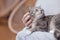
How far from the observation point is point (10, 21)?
2238 millimetres

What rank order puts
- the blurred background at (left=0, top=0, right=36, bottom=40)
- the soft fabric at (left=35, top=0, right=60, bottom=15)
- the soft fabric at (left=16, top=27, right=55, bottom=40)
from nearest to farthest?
the soft fabric at (left=16, top=27, right=55, bottom=40) → the soft fabric at (left=35, top=0, right=60, bottom=15) → the blurred background at (left=0, top=0, right=36, bottom=40)

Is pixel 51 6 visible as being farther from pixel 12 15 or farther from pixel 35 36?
pixel 12 15

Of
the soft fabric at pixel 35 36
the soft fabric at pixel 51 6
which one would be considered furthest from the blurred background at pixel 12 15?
the soft fabric at pixel 35 36

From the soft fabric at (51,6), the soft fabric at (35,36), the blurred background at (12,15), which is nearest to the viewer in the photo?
the soft fabric at (35,36)

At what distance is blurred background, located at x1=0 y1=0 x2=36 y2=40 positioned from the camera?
220 cm

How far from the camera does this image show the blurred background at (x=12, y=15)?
2.20 meters

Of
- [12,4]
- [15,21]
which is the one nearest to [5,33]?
[15,21]

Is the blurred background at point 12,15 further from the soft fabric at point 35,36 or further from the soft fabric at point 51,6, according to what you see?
the soft fabric at point 35,36

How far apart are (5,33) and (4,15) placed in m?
0.31

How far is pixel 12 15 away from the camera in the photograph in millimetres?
2229

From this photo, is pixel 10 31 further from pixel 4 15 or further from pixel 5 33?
pixel 4 15

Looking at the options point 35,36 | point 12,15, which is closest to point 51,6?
point 35,36

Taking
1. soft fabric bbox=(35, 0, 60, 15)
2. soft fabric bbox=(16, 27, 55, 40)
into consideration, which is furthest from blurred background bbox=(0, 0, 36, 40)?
soft fabric bbox=(16, 27, 55, 40)

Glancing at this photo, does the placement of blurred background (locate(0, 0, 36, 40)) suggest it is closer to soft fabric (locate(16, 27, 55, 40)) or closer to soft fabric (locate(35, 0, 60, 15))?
soft fabric (locate(35, 0, 60, 15))
